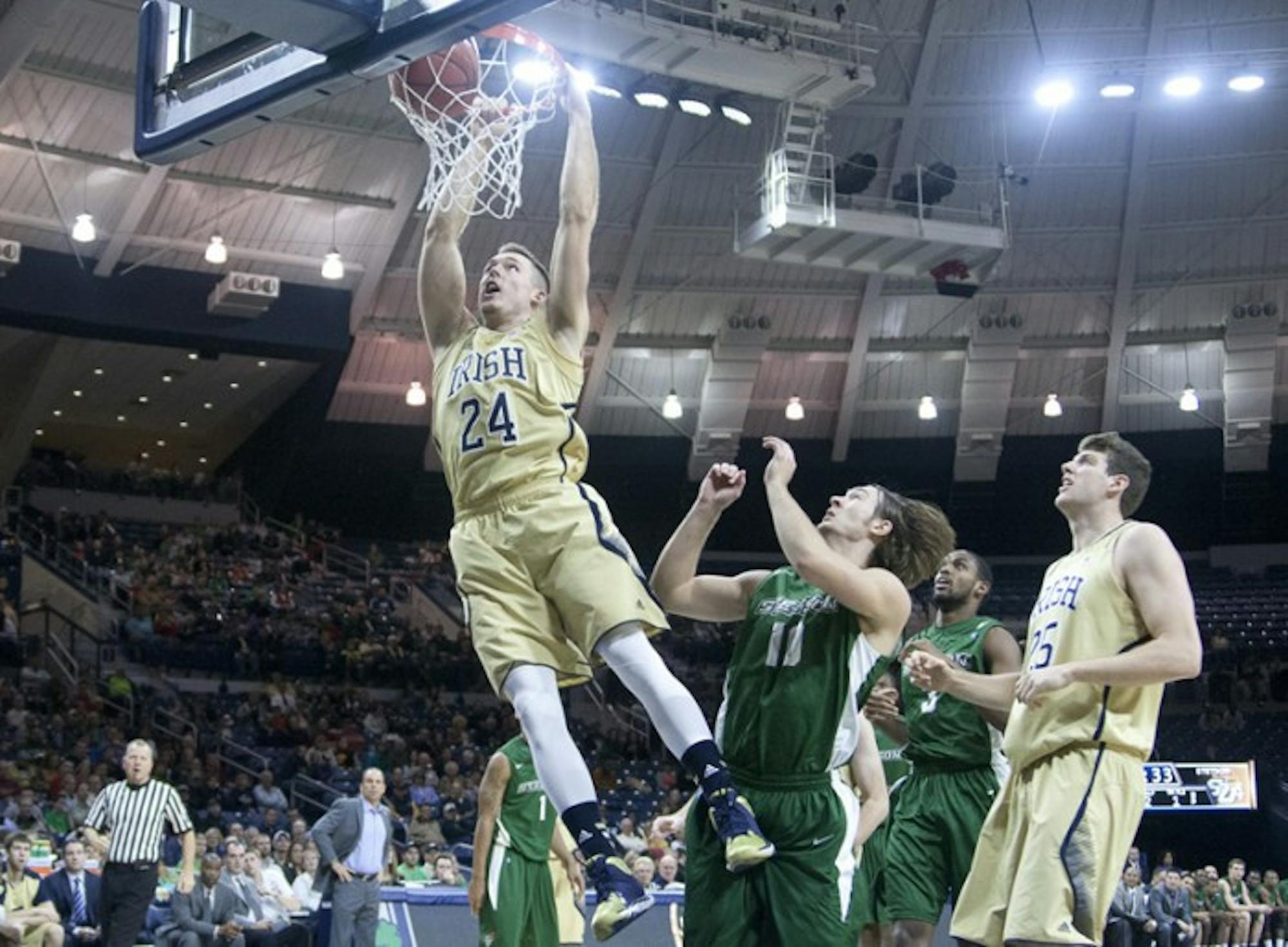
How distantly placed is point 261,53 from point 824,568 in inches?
117

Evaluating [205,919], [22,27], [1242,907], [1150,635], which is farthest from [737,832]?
[22,27]

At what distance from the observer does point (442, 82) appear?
789cm

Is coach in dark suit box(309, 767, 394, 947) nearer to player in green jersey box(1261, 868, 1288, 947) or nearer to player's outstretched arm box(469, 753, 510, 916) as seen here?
player's outstretched arm box(469, 753, 510, 916)

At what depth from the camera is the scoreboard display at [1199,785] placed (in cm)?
2648

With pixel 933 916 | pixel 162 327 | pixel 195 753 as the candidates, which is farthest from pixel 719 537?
pixel 933 916

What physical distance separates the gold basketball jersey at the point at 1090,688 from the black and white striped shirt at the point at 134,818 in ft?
26.5

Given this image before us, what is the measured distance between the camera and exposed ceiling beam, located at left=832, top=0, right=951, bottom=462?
90.2 ft

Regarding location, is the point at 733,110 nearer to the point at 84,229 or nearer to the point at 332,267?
the point at 332,267

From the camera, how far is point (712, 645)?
32125 millimetres

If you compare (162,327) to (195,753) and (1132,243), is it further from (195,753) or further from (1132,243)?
(1132,243)

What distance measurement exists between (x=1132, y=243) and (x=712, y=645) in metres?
10.2

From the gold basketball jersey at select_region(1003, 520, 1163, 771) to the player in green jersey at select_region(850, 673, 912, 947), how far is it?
1.31m

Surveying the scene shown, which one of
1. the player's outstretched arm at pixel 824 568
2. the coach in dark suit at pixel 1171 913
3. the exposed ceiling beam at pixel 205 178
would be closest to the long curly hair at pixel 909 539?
the player's outstretched arm at pixel 824 568

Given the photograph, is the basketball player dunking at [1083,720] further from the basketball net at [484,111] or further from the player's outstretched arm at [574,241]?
the basketball net at [484,111]
